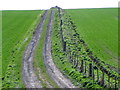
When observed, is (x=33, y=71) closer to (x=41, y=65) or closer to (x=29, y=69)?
(x=29, y=69)

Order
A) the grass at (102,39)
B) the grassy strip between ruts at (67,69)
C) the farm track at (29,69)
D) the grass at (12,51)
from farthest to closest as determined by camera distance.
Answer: the grass at (102,39), the grass at (12,51), the farm track at (29,69), the grassy strip between ruts at (67,69)

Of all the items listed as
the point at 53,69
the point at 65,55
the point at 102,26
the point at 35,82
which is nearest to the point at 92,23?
the point at 102,26

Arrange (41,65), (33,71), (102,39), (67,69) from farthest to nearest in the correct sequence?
(102,39) < (41,65) < (67,69) < (33,71)

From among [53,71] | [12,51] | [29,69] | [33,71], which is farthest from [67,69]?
[12,51]

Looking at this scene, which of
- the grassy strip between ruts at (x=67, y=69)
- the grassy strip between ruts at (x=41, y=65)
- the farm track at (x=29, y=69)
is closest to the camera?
the grassy strip between ruts at (x=67, y=69)

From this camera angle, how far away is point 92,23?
79.9 metres

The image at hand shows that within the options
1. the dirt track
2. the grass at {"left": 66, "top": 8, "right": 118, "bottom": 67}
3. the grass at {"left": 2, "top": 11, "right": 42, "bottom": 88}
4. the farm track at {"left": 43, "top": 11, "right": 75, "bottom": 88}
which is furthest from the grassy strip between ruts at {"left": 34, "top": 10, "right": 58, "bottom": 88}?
the grass at {"left": 66, "top": 8, "right": 118, "bottom": 67}

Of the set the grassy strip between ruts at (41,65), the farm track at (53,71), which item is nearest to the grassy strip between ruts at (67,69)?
the farm track at (53,71)

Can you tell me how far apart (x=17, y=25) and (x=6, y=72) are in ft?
134

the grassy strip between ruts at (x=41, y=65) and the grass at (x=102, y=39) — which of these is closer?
the grassy strip between ruts at (x=41, y=65)

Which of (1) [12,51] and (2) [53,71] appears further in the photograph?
(1) [12,51]

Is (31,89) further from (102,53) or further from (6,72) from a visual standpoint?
(102,53)

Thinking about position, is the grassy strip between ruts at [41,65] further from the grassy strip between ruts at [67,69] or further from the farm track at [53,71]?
the grassy strip between ruts at [67,69]

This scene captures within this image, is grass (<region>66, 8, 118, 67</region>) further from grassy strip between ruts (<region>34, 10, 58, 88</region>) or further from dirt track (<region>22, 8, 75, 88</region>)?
grassy strip between ruts (<region>34, 10, 58, 88</region>)
